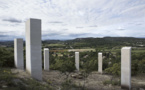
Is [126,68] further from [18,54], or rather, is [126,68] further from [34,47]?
[18,54]

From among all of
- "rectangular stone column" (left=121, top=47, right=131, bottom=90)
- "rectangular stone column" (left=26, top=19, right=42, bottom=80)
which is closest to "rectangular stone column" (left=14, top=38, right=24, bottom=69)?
"rectangular stone column" (left=26, top=19, right=42, bottom=80)

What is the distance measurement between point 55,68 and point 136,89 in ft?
35.0

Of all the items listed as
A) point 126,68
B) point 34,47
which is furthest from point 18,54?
point 126,68

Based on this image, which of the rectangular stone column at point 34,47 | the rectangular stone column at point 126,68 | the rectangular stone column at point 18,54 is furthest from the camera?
the rectangular stone column at point 18,54

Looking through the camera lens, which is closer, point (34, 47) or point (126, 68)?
point (34, 47)

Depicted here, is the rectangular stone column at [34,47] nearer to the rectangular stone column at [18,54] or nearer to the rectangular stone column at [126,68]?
the rectangular stone column at [18,54]

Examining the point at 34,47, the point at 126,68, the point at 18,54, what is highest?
the point at 34,47

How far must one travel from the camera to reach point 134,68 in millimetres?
15906

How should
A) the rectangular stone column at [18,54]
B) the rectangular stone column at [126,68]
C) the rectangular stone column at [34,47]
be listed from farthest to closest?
the rectangular stone column at [18,54], the rectangular stone column at [126,68], the rectangular stone column at [34,47]

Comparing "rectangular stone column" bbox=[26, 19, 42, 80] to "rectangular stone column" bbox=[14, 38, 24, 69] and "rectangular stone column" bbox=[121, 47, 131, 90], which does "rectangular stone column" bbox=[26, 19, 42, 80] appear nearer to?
"rectangular stone column" bbox=[14, 38, 24, 69]

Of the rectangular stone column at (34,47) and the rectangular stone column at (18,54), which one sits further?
the rectangular stone column at (18,54)

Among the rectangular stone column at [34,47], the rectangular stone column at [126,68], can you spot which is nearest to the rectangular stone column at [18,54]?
the rectangular stone column at [34,47]

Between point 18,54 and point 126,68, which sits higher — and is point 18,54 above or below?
above

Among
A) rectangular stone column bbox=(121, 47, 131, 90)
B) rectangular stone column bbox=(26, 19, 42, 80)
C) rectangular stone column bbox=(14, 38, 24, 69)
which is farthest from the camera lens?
rectangular stone column bbox=(14, 38, 24, 69)
